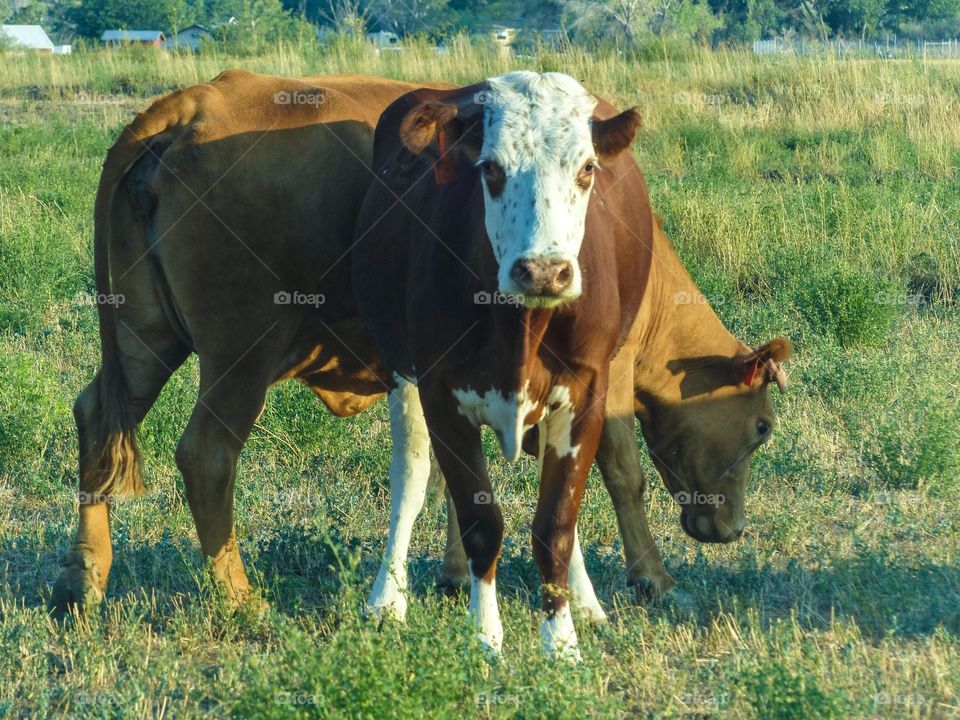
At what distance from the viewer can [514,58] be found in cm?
2067

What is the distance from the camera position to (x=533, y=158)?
4.14 metres

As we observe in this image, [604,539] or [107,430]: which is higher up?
[107,430]

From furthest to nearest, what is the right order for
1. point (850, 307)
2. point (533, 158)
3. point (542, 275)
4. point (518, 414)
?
point (850, 307) < point (518, 414) < point (533, 158) < point (542, 275)

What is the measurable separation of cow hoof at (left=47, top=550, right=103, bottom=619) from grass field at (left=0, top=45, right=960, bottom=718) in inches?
4.9

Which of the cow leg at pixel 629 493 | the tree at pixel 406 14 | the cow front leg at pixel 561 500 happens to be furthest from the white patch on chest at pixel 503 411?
the tree at pixel 406 14

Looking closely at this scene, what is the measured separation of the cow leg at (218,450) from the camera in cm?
526

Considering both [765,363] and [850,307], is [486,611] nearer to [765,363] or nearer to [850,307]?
[765,363]

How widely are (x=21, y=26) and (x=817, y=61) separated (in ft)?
189

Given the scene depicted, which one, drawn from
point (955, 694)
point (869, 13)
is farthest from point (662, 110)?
point (869, 13)

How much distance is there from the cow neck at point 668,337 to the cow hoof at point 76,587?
2585mm

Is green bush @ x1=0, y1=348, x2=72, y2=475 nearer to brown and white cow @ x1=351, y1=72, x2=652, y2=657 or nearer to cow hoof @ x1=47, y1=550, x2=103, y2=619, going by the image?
cow hoof @ x1=47, y1=550, x2=103, y2=619

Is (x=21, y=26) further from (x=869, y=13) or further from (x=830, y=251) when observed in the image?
(x=830, y=251)

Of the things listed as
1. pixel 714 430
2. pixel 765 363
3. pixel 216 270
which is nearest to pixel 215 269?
pixel 216 270

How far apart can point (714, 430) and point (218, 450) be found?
2281 millimetres
